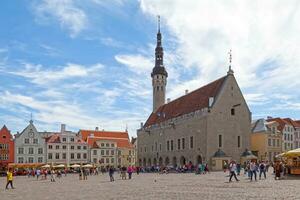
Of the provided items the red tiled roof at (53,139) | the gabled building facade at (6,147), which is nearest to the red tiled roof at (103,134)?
the red tiled roof at (53,139)

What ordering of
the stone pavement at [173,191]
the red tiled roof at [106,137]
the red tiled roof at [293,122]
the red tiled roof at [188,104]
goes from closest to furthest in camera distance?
the stone pavement at [173,191], the red tiled roof at [188,104], the red tiled roof at [293,122], the red tiled roof at [106,137]

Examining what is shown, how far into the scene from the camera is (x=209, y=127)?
6156 cm

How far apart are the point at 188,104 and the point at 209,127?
37.8ft

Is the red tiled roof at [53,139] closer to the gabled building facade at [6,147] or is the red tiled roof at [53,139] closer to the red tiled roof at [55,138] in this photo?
the red tiled roof at [55,138]

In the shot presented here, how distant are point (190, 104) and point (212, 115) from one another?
9.66 metres

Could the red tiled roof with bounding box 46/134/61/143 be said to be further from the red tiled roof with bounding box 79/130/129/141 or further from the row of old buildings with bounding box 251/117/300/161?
the row of old buildings with bounding box 251/117/300/161

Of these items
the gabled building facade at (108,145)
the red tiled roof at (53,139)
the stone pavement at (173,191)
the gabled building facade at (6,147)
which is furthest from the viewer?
the gabled building facade at (108,145)

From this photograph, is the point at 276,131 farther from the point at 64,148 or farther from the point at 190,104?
the point at 64,148

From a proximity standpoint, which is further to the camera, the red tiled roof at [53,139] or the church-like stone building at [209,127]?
the red tiled roof at [53,139]

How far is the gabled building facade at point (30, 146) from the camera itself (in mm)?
82625

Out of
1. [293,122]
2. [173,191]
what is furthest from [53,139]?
[173,191]

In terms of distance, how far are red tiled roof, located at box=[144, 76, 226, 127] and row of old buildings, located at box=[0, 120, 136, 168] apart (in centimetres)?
1055

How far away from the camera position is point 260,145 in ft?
249

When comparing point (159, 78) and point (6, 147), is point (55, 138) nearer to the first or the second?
point (6, 147)
